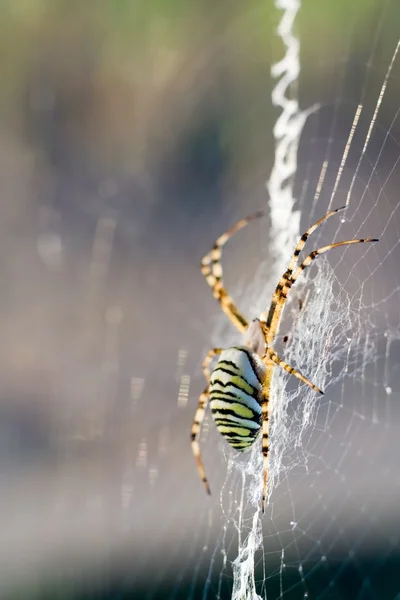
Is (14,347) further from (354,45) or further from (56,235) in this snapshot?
(354,45)

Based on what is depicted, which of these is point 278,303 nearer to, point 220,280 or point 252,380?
point 252,380

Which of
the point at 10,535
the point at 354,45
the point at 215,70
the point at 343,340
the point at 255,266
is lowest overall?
the point at 343,340

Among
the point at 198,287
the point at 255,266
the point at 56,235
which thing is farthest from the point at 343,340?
the point at 56,235

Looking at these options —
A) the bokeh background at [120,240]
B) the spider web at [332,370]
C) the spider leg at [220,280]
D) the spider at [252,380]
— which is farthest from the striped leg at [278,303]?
the bokeh background at [120,240]

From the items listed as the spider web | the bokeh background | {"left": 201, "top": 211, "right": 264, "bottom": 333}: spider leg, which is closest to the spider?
the spider web

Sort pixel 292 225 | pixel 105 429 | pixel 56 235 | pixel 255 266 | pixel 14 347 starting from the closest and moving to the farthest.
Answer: pixel 292 225 < pixel 255 266 < pixel 105 429 < pixel 14 347 < pixel 56 235

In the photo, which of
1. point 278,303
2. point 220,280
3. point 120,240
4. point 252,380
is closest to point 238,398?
point 252,380

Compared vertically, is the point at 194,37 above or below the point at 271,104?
above

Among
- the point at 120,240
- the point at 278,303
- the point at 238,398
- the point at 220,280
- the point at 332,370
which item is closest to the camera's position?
the point at 238,398
